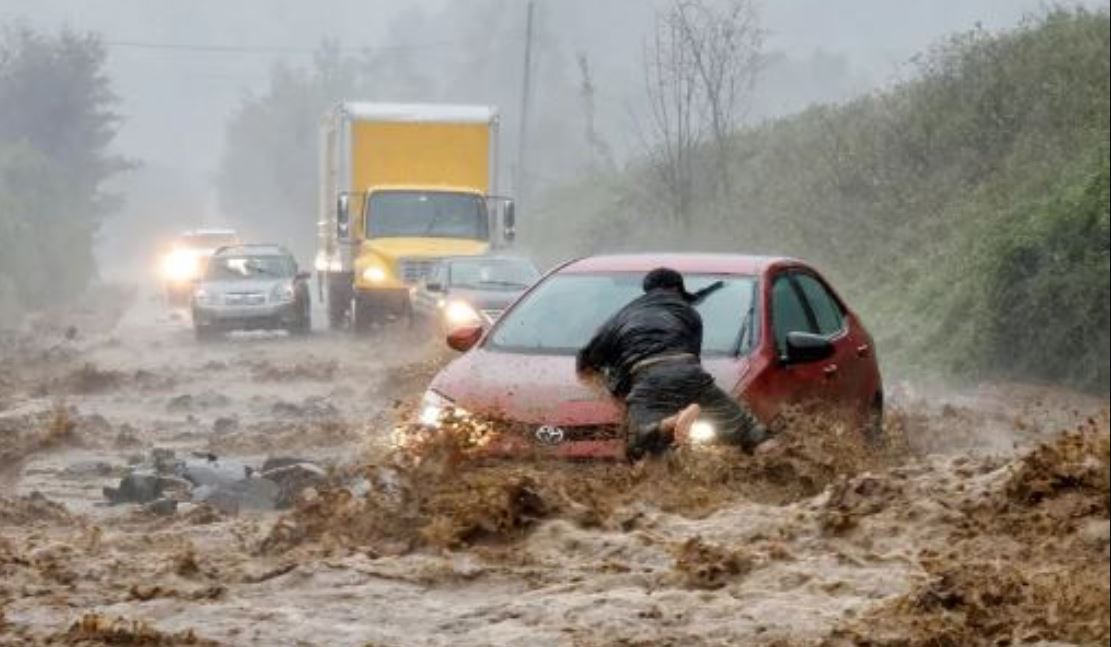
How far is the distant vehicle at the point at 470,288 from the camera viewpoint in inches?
984

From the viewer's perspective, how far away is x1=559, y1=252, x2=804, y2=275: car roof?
11.6 m

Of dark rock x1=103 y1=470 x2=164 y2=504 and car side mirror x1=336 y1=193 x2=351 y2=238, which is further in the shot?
car side mirror x1=336 y1=193 x2=351 y2=238

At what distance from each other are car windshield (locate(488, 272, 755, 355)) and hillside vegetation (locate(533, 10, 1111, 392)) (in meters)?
5.51

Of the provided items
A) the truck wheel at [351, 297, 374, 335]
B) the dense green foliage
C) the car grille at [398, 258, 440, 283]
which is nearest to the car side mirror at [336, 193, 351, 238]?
the truck wheel at [351, 297, 374, 335]

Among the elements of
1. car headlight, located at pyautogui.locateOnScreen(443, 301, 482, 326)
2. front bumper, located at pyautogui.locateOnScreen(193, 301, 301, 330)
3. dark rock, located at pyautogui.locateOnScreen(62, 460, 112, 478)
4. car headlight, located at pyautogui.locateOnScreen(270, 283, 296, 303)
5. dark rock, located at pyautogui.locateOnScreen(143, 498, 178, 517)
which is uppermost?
car headlight, located at pyautogui.locateOnScreen(443, 301, 482, 326)

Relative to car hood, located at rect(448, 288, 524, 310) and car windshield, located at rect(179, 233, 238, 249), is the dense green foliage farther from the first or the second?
car hood, located at rect(448, 288, 524, 310)

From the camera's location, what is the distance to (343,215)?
30.9 meters

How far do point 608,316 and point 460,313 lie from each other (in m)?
13.8

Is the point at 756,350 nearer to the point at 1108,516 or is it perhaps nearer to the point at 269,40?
the point at 1108,516

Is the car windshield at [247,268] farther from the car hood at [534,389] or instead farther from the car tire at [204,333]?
the car hood at [534,389]

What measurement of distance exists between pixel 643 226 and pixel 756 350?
34.0 meters

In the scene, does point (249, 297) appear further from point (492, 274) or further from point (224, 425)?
point (224, 425)

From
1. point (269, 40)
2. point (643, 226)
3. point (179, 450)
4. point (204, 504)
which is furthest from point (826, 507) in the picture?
point (269, 40)

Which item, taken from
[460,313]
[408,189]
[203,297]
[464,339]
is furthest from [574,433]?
[203,297]
